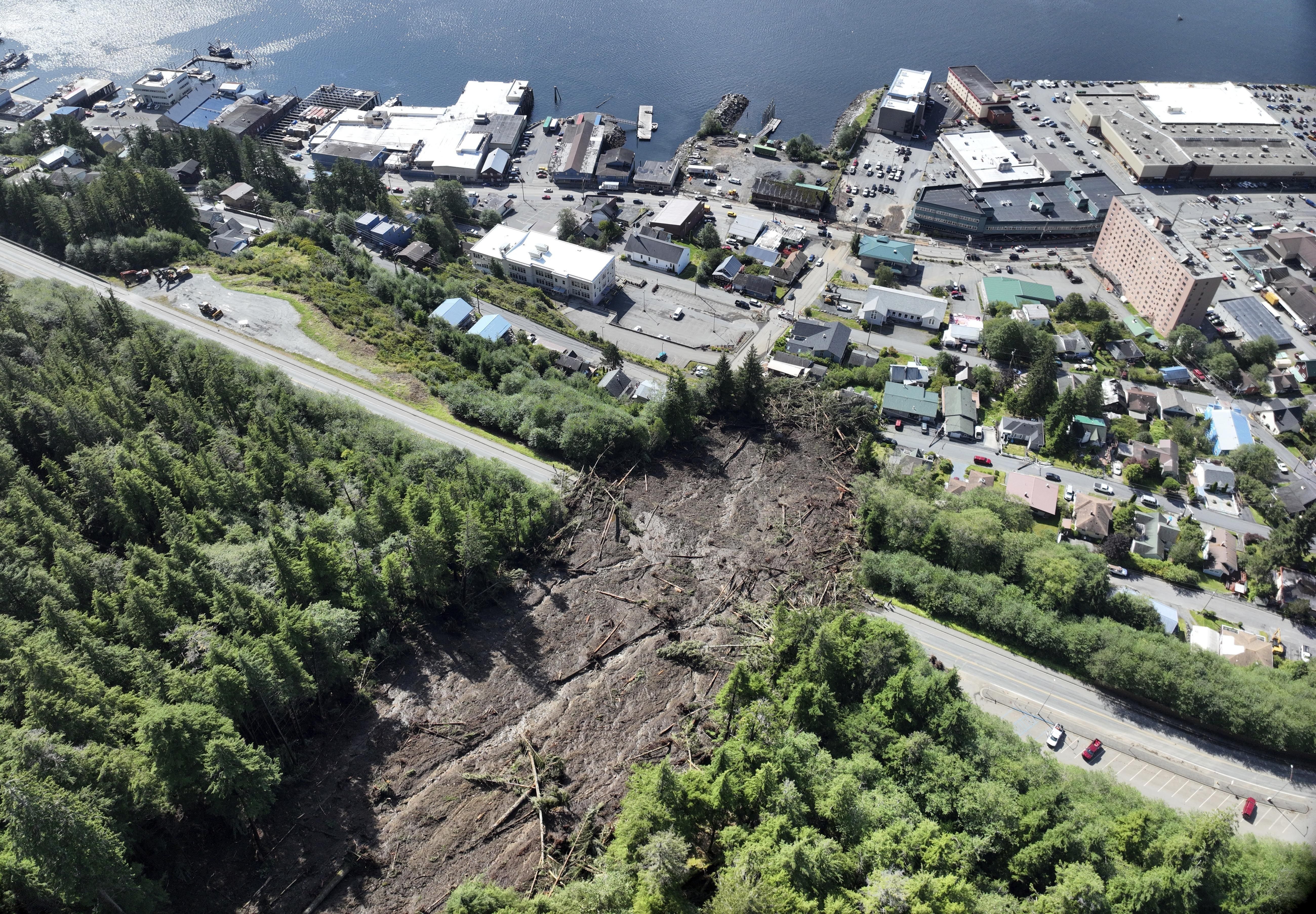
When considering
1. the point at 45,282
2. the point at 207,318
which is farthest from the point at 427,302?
the point at 45,282

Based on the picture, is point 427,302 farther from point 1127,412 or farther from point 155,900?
point 1127,412

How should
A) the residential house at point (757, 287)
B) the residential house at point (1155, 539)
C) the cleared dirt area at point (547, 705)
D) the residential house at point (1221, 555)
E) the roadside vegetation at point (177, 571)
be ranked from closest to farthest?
the roadside vegetation at point (177, 571) < the cleared dirt area at point (547, 705) < the residential house at point (1221, 555) < the residential house at point (1155, 539) < the residential house at point (757, 287)

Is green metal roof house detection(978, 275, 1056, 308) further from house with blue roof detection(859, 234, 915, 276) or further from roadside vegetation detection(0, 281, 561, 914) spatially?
roadside vegetation detection(0, 281, 561, 914)

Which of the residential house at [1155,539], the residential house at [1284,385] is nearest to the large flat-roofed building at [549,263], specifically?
the residential house at [1155,539]

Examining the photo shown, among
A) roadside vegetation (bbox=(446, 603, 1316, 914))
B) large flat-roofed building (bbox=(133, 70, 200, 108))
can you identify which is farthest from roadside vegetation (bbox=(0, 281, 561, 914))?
large flat-roofed building (bbox=(133, 70, 200, 108))

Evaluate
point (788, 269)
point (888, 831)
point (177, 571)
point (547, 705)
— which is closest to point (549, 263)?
point (788, 269)

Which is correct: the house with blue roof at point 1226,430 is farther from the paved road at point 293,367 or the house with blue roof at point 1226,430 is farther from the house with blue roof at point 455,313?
the house with blue roof at point 455,313

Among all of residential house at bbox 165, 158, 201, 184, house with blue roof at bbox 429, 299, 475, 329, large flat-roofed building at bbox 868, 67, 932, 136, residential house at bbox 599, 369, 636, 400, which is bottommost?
residential house at bbox 599, 369, 636, 400
